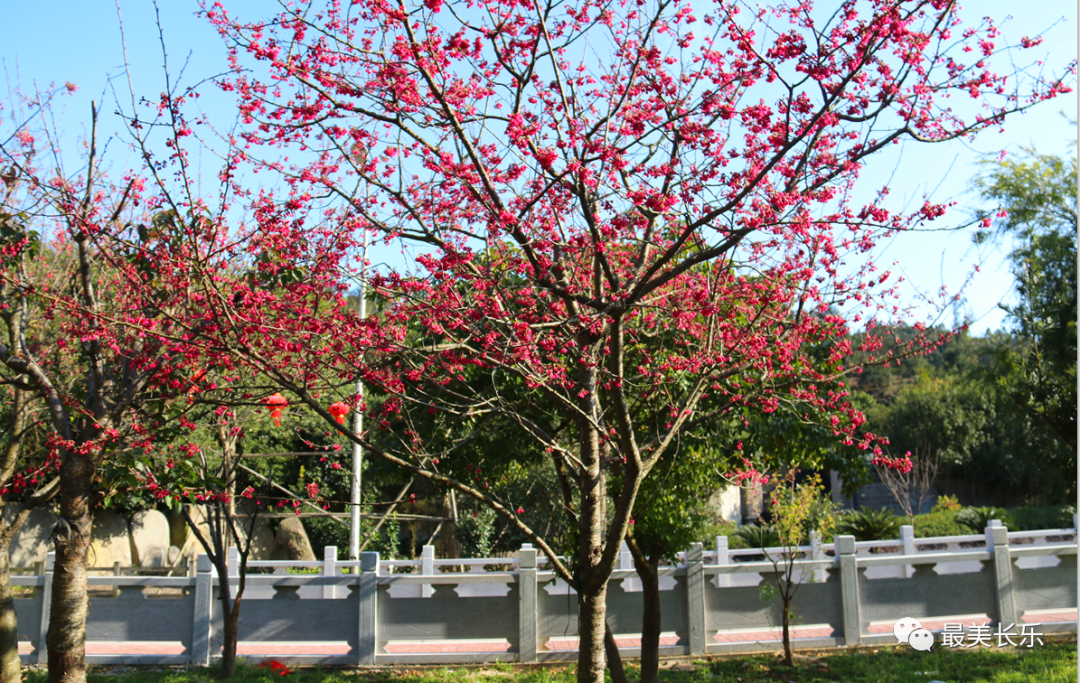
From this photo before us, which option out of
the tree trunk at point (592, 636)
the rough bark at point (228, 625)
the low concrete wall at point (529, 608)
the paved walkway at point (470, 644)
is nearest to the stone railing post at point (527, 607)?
the low concrete wall at point (529, 608)

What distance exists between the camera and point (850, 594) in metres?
8.47

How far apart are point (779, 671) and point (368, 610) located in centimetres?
428

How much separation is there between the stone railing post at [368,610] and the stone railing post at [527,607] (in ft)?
5.09

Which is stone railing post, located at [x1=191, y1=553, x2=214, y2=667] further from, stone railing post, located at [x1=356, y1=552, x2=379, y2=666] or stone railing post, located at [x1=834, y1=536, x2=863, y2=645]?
stone railing post, located at [x1=834, y1=536, x2=863, y2=645]

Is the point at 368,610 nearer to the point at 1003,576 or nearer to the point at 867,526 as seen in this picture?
the point at 1003,576

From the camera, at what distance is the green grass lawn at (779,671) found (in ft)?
22.4

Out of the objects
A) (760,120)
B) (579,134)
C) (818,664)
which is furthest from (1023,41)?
(818,664)

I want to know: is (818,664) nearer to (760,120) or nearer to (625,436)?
(625,436)

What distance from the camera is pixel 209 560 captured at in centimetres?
848

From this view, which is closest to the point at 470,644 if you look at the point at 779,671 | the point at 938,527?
the point at 779,671

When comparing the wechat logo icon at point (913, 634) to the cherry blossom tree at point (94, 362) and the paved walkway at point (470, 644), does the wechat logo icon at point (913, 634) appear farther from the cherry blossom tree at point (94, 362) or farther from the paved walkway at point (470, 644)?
the cherry blossom tree at point (94, 362)

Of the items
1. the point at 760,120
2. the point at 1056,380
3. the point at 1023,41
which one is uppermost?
the point at 1023,41

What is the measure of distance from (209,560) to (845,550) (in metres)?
7.10

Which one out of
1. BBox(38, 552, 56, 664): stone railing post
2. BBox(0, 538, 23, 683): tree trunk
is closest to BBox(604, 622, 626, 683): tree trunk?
BBox(0, 538, 23, 683): tree trunk
